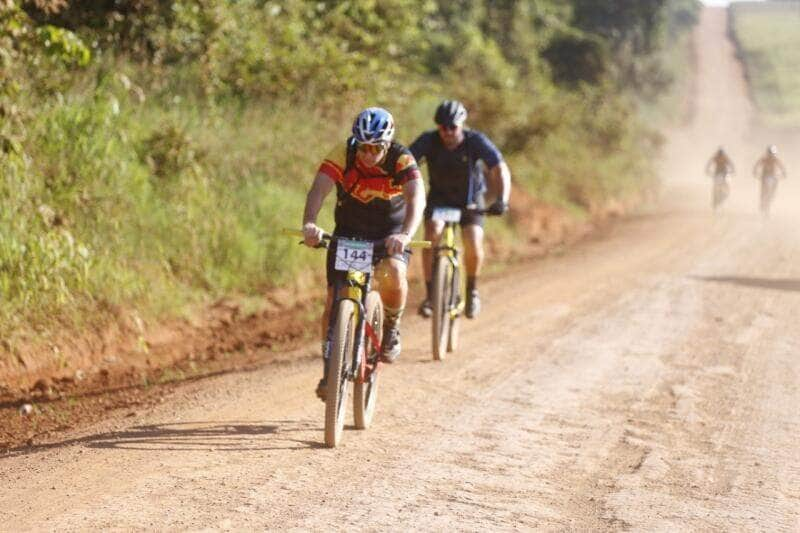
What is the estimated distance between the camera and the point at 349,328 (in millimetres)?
6984

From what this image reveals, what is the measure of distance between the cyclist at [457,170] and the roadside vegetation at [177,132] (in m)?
2.68

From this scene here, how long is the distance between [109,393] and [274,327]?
2.96 metres

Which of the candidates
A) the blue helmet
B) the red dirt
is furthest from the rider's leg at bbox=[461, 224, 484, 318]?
the blue helmet

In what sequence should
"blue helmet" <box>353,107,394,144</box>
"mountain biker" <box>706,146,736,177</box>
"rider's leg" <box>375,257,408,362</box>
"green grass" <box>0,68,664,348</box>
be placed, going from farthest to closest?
1. "mountain biker" <box>706,146,736,177</box>
2. "green grass" <box>0,68,664,348</box>
3. "rider's leg" <box>375,257,408,362</box>
4. "blue helmet" <box>353,107,394,144</box>

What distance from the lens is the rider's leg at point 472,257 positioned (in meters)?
10.7

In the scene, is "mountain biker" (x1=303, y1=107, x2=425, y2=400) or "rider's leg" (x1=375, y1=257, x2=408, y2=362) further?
"rider's leg" (x1=375, y1=257, x2=408, y2=362)

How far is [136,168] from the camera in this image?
38.9 feet

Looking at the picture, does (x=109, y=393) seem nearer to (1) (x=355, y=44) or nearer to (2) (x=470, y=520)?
(2) (x=470, y=520)

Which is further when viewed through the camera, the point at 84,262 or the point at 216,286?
the point at 216,286

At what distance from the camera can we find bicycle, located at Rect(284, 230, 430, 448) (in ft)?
22.5

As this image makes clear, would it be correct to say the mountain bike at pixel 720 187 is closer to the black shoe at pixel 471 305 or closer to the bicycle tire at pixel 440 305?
the black shoe at pixel 471 305

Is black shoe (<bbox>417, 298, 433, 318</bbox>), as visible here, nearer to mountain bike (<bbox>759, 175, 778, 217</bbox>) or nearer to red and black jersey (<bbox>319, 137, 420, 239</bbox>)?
red and black jersey (<bbox>319, 137, 420, 239</bbox>)

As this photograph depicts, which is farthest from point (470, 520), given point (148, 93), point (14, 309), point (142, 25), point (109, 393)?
point (142, 25)

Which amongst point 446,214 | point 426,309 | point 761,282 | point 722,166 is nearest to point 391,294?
point 446,214
